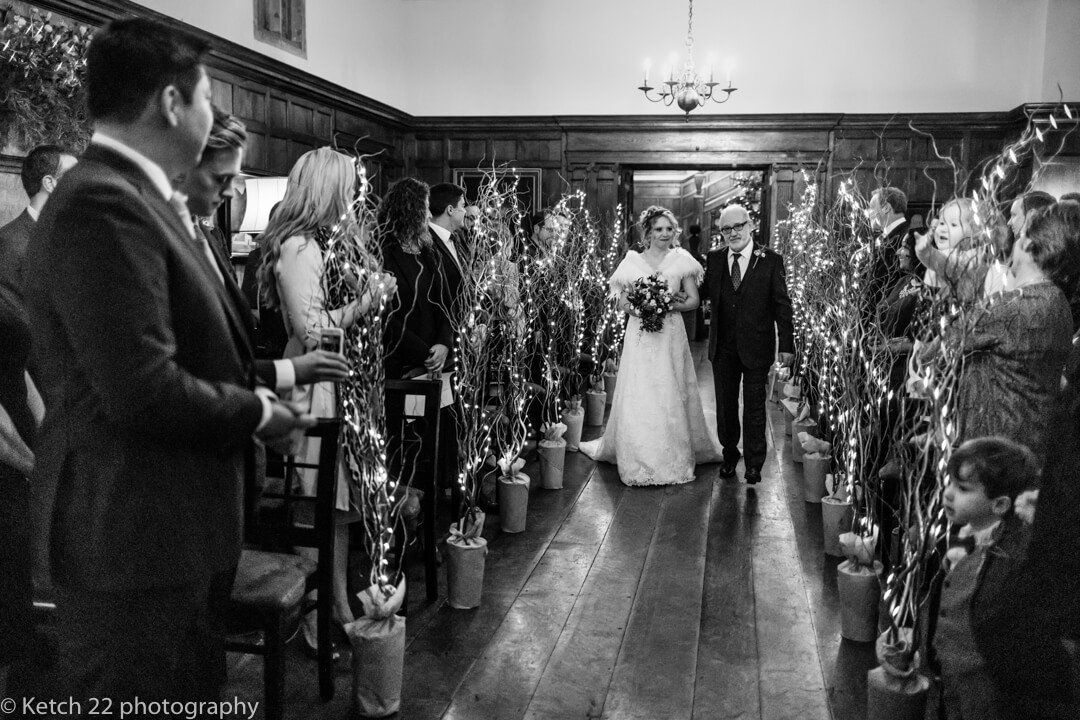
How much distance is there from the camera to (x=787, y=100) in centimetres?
1259

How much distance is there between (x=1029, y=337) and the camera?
299 cm

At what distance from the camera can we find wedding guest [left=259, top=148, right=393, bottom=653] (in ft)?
9.25

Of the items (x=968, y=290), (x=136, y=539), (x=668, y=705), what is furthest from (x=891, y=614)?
(x=136, y=539)

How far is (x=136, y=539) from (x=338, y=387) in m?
1.47

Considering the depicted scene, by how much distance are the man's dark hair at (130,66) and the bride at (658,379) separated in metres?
4.60

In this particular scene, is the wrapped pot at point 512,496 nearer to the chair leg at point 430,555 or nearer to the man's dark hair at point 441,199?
the chair leg at point 430,555

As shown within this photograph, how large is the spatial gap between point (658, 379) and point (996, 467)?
3591mm

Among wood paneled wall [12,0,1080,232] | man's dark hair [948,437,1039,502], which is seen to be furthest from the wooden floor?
wood paneled wall [12,0,1080,232]

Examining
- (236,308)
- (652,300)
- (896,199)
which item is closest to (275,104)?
(652,300)

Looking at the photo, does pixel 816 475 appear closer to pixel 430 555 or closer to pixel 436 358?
pixel 436 358

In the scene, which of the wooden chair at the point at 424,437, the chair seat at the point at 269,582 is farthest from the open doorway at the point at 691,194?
the chair seat at the point at 269,582

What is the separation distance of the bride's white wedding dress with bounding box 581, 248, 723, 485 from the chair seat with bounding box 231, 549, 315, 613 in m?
3.42

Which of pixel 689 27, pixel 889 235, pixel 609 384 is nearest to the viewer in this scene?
pixel 889 235

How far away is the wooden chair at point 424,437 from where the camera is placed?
11.6 feet
